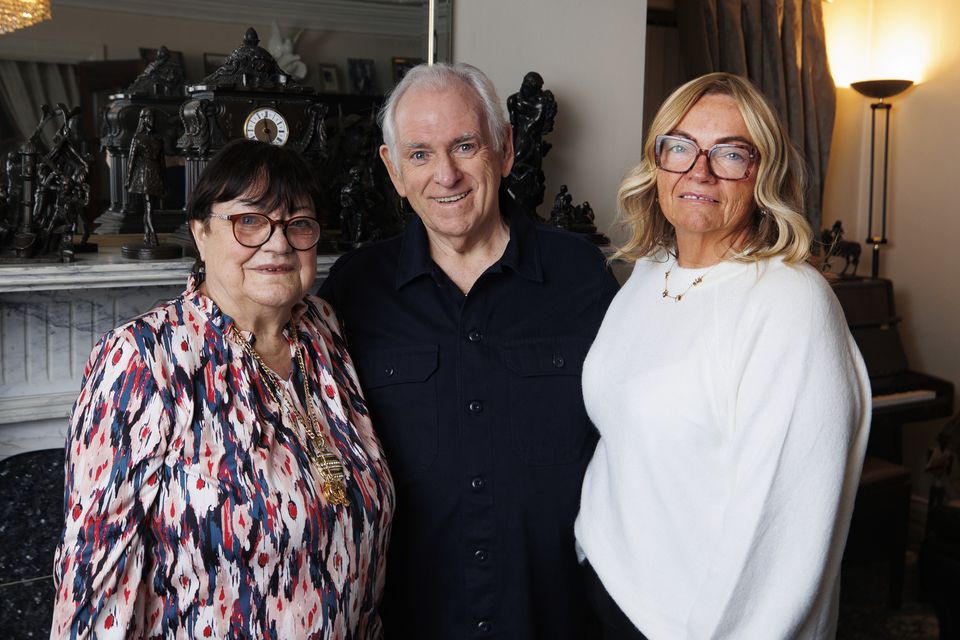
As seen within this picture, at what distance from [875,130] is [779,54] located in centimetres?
73

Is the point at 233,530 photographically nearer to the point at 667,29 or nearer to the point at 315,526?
the point at 315,526

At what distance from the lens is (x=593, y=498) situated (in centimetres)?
177

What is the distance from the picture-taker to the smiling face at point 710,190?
1.48m

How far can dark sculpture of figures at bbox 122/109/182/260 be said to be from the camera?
2.26 m

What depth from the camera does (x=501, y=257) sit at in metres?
1.94

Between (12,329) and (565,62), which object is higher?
(565,62)

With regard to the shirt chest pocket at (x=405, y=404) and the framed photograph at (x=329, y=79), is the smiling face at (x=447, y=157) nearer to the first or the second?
the shirt chest pocket at (x=405, y=404)

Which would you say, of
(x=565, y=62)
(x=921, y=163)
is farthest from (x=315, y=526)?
(x=921, y=163)

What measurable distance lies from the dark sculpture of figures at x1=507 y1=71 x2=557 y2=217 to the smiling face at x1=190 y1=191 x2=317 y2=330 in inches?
46.8

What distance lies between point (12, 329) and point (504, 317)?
1355 mm

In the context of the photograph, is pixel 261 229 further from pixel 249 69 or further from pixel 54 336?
pixel 54 336

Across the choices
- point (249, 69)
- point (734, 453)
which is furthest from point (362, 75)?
point (734, 453)

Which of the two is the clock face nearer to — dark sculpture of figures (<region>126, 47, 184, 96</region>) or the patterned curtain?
dark sculpture of figures (<region>126, 47, 184, 96</region>)

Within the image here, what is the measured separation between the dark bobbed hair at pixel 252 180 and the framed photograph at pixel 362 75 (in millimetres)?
1112
